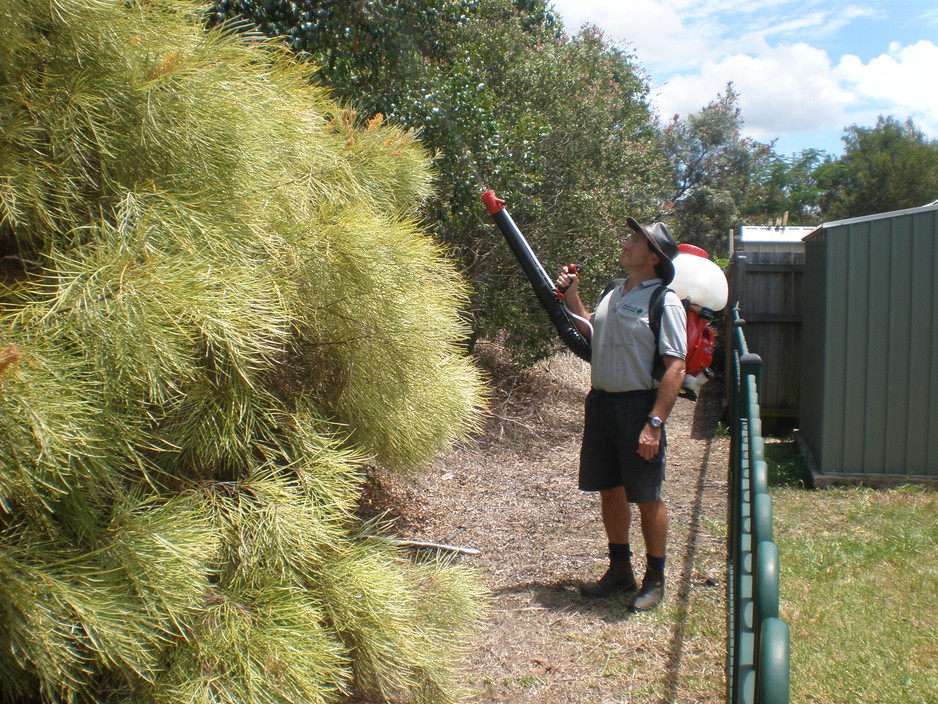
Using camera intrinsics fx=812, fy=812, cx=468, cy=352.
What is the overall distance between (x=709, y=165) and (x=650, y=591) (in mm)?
23398

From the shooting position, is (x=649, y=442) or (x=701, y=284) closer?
(x=649, y=442)

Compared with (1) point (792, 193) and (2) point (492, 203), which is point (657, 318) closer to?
(2) point (492, 203)

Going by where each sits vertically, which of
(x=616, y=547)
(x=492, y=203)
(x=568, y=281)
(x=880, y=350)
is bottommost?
(x=616, y=547)

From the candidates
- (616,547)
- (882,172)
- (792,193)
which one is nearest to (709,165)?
(882,172)

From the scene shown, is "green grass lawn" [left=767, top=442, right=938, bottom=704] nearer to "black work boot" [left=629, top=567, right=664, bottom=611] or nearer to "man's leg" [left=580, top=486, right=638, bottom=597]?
"black work boot" [left=629, top=567, right=664, bottom=611]

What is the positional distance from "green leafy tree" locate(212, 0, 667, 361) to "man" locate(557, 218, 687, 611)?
40.9 inches

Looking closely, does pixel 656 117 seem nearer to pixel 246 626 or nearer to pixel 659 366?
pixel 659 366

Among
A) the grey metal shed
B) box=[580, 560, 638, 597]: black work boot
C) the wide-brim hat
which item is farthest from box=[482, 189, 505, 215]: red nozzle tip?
the grey metal shed

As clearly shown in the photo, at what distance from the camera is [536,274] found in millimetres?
3664

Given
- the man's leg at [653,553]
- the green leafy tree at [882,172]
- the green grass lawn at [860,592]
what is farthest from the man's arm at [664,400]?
the green leafy tree at [882,172]

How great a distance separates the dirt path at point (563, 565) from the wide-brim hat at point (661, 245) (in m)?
1.51

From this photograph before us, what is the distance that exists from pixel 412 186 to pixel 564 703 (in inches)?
79.4

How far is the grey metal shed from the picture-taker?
5.45m

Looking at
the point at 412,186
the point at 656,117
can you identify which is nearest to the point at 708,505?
the point at 412,186
